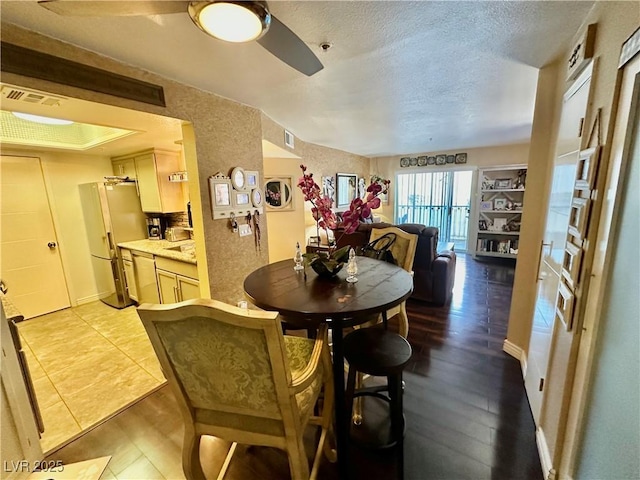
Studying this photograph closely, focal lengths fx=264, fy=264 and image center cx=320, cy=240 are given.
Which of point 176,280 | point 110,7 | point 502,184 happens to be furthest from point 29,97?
point 502,184

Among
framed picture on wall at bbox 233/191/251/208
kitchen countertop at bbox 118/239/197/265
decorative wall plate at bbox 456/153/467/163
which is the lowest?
kitchen countertop at bbox 118/239/197/265

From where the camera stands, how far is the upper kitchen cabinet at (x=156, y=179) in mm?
3340

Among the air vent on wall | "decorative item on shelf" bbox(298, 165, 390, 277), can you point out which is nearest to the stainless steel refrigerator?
the air vent on wall

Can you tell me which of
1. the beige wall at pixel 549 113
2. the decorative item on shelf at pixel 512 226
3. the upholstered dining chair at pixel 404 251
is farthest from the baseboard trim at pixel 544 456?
the decorative item on shelf at pixel 512 226

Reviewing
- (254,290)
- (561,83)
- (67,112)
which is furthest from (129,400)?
(561,83)

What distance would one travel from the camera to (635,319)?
786mm

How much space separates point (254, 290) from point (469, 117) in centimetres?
333

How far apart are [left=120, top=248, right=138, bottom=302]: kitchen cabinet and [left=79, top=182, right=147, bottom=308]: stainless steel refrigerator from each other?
0.20ft

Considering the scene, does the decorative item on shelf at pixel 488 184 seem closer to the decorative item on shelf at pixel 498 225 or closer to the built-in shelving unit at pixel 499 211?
the built-in shelving unit at pixel 499 211

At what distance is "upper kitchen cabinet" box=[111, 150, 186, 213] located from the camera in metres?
3.34

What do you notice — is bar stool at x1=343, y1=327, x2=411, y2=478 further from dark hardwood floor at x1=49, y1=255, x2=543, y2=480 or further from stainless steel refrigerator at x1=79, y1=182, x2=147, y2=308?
stainless steel refrigerator at x1=79, y1=182, x2=147, y2=308

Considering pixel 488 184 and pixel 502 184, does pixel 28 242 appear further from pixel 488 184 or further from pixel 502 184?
pixel 502 184

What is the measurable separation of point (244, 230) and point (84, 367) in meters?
1.83

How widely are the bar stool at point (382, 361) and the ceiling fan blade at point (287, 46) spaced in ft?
4.86
